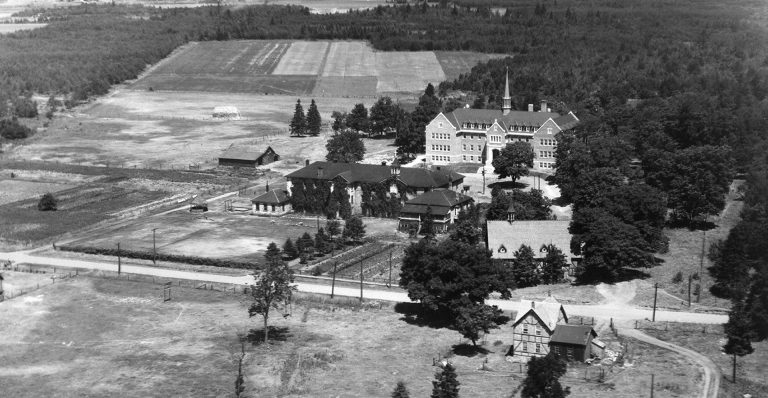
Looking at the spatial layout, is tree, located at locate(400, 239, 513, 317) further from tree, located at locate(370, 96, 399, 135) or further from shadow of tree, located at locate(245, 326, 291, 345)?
tree, located at locate(370, 96, 399, 135)

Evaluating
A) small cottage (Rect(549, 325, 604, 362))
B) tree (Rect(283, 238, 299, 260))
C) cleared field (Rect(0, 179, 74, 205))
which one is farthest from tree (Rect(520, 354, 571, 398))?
cleared field (Rect(0, 179, 74, 205))

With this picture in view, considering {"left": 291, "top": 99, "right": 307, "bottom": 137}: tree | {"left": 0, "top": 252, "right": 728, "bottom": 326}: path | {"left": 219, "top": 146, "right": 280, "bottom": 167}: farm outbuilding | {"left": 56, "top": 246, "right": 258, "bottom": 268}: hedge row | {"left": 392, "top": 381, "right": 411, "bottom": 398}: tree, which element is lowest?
{"left": 392, "top": 381, "right": 411, "bottom": 398}: tree

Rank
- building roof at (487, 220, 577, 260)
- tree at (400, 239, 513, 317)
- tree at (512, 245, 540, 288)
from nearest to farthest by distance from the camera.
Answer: tree at (400, 239, 513, 317) → tree at (512, 245, 540, 288) → building roof at (487, 220, 577, 260)

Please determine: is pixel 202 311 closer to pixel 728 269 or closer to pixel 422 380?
pixel 422 380

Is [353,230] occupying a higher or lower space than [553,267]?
higher

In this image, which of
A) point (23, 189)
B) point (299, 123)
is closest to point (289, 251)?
point (23, 189)

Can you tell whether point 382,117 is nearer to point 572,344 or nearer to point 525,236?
point 525,236

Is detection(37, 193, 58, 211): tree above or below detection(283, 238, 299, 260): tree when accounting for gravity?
above

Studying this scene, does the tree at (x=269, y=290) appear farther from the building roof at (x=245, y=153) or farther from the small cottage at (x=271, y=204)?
the building roof at (x=245, y=153)
